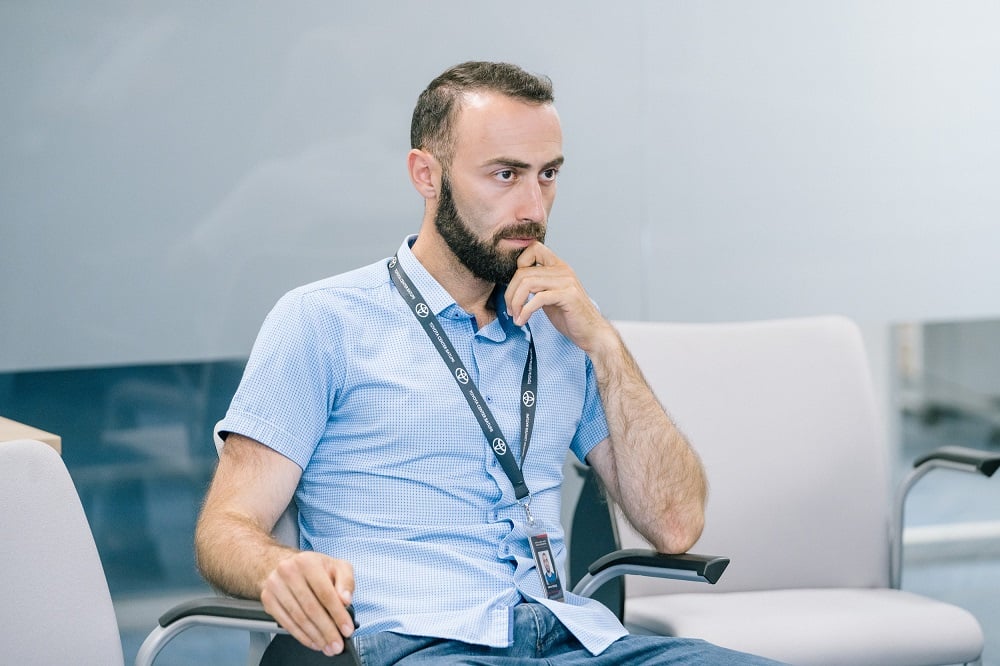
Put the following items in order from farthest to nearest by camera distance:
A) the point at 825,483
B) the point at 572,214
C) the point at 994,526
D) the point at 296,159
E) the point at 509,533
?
1. the point at 994,526
2. the point at 572,214
3. the point at 296,159
4. the point at 825,483
5. the point at 509,533

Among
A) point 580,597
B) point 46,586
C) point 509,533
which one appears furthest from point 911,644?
point 46,586

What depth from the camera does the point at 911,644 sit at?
88.4 inches

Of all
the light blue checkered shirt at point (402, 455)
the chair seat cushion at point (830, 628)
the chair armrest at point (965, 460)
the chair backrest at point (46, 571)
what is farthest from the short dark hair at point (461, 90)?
the chair armrest at point (965, 460)

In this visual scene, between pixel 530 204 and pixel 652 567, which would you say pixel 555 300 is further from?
pixel 652 567

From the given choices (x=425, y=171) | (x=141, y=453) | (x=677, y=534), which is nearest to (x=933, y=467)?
(x=677, y=534)

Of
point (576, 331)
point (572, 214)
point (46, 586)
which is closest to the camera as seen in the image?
point (46, 586)

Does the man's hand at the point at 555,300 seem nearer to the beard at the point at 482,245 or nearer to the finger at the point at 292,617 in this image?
the beard at the point at 482,245

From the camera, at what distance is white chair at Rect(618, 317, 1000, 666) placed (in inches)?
100

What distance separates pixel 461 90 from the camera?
2076 millimetres

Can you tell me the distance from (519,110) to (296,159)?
124 cm

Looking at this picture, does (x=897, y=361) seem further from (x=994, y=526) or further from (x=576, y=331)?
(x=576, y=331)

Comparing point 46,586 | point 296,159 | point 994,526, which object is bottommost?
point 994,526

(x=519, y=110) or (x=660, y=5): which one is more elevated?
(x=660, y=5)

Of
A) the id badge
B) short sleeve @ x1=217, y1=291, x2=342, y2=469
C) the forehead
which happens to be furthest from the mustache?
the id badge
